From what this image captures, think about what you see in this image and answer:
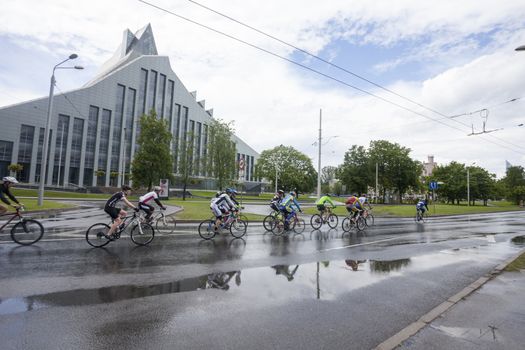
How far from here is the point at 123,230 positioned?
9.38m

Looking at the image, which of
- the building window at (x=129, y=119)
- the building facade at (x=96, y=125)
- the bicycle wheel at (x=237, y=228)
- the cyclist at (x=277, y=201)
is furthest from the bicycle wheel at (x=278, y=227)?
the building window at (x=129, y=119)

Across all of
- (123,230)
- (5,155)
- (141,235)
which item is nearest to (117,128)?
(5,155)

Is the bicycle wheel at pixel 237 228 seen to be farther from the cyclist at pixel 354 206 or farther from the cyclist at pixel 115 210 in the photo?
the cyclist at pixel 354 206

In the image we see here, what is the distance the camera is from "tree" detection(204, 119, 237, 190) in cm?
4462

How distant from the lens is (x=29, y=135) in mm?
55156

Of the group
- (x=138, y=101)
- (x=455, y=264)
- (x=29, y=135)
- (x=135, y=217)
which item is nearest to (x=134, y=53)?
(x=138, y=101)

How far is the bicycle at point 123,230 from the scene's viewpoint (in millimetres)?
8625

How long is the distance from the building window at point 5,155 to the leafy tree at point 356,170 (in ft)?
208

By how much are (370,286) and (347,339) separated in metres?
2.44

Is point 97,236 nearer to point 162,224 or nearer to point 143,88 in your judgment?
point 162,224

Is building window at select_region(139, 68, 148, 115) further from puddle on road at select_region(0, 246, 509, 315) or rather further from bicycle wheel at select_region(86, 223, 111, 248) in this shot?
puddle on road at select_region(0, 246, 509, 315)

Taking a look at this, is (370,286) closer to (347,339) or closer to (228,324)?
(347,339)

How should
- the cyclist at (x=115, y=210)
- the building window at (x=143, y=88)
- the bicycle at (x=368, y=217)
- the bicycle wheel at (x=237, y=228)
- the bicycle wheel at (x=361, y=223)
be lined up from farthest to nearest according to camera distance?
the building window at (x=143, y=88) < the bicycle at (x=368, y=217) < the bicycle wheel at (x=361, y=223) < the bicycle wheel at (x=237, y=228) < the cyclist at (x=115, y=210)

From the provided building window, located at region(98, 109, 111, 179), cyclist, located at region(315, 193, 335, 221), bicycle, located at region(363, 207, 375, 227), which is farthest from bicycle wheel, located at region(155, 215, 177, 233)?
building window, located at region(98, 109, 111, 179)
